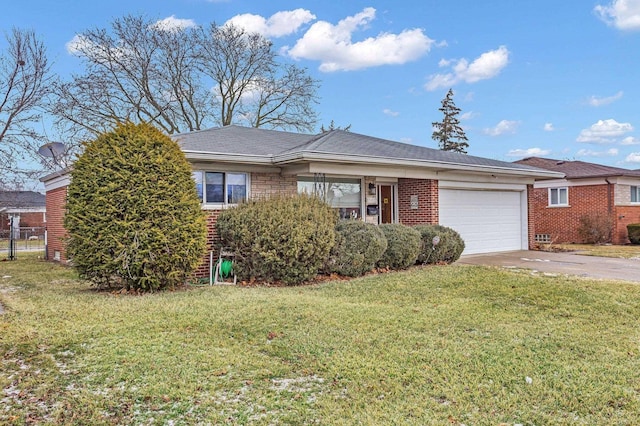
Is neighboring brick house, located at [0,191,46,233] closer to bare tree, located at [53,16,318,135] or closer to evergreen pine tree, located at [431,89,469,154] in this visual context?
bare tree, located at [53,16,318,135]

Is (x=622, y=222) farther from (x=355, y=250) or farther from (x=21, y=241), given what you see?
(x=21, y=241)

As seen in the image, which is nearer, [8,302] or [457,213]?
[8,302]

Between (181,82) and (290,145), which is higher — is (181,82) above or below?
above

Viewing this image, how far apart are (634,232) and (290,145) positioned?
1483 cm

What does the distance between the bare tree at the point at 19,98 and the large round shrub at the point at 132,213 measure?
11.8m

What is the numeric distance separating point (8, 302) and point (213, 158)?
4493 millimetres

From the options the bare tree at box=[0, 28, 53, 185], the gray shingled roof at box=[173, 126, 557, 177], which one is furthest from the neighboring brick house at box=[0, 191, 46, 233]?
the gray shingled roof at box=[173, 126, 557, 177]

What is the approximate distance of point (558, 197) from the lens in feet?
66.0

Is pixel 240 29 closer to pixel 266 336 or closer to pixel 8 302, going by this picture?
pixel 8 302

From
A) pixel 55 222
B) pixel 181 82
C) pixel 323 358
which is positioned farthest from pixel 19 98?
pixel 323 358

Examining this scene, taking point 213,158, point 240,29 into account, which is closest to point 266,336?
point 213,158

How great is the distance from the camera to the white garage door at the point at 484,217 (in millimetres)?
13352

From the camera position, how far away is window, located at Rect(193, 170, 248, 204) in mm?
9953

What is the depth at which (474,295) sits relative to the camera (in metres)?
7.34
